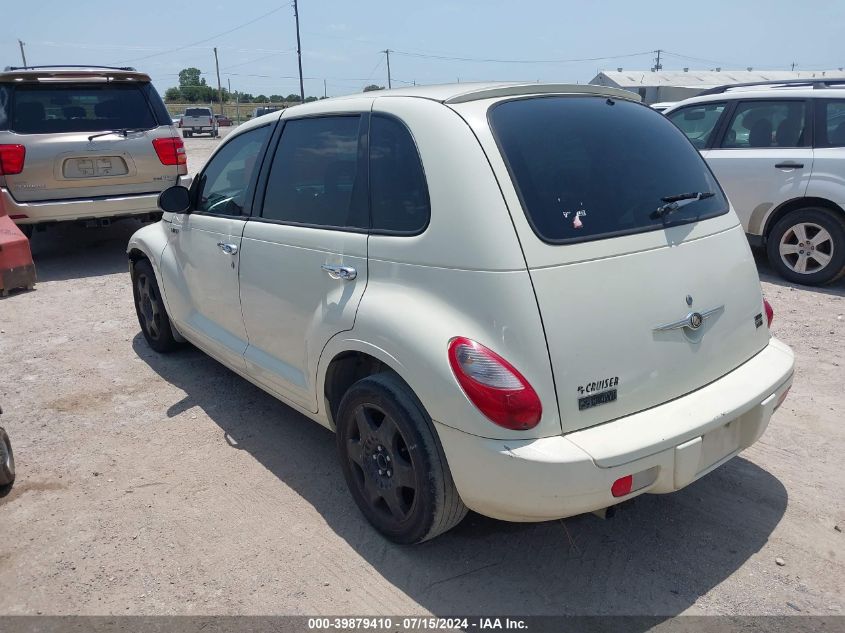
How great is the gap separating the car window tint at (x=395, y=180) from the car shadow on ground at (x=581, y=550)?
140 centimetres

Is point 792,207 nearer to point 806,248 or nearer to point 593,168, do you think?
point 806,248

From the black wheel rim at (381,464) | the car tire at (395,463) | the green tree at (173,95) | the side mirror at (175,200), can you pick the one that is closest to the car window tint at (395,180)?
the car tire at (395,463)

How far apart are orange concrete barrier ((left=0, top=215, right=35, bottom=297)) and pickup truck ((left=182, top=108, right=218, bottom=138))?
38372 mm

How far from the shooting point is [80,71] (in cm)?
754

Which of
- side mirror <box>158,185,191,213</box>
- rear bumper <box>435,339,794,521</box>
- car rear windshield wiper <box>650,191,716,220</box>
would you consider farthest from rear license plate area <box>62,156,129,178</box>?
car rear windshield wiper <box>650,191,716,220</box>

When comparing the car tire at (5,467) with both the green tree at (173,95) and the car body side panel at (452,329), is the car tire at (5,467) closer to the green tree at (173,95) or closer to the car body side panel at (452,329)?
the car body side panel at (452,329)

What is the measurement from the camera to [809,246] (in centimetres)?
663

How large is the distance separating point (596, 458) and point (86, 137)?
713 centimetres

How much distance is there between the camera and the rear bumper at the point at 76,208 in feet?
24.0

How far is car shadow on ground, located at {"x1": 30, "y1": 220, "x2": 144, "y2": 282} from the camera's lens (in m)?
8.12

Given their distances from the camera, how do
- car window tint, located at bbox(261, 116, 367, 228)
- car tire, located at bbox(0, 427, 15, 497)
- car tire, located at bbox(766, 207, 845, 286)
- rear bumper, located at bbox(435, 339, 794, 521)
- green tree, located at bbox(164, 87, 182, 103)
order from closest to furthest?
rear bumper, located at bbox(435, 339, 794, 521) < car window tint, located at bbox(261, 116, 367, 228) < car tire, located at bbox(0, 427, 15, 497) < car tire, located at bbox(766, 207, 845, 286) < green tree, located at bbox(164, 87, 182, 103)

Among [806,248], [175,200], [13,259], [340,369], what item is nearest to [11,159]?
[13,259]

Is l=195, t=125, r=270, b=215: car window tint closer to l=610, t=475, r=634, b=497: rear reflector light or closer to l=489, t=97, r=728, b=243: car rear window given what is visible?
l=489, t=97, r=728, b=243: car rear window

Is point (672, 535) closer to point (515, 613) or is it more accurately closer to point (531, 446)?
point (515, 613)
